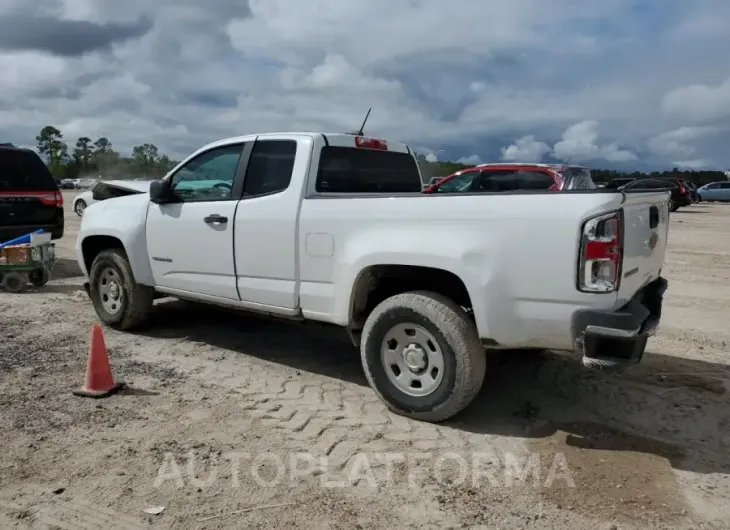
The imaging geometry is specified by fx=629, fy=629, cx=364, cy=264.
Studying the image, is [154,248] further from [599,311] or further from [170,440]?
[599,311]

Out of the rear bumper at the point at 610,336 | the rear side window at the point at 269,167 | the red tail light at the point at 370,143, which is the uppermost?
the red tail light at the point at 370,143

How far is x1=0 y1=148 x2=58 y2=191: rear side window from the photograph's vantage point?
30.3ft

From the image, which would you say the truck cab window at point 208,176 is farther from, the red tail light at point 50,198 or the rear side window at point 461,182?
the rear side window at point 461,182

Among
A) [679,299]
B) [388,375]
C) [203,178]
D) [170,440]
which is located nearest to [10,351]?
[203,178]

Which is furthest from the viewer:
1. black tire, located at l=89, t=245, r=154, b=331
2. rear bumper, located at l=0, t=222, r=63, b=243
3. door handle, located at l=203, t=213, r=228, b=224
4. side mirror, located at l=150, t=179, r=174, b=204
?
rear bumper, located at l=0, t=222, r=63, b=243

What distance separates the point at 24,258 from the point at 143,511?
21.7ft

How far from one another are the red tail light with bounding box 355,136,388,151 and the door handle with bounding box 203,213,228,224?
128 cm

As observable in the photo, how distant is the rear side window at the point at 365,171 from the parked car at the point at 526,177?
18.3ft

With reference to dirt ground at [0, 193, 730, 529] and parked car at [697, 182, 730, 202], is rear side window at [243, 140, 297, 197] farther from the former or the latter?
parked car at [697, 182, 730, 202]

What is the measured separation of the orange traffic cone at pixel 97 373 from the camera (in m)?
4.59

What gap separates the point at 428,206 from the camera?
3994mm

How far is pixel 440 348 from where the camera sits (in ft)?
13.1

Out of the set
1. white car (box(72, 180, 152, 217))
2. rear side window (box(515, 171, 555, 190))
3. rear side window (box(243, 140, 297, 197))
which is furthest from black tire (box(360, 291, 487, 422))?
white car (box(72, 180, 152, 217))

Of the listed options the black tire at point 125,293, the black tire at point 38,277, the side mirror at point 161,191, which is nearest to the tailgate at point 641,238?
the side mirror at point 161,191
